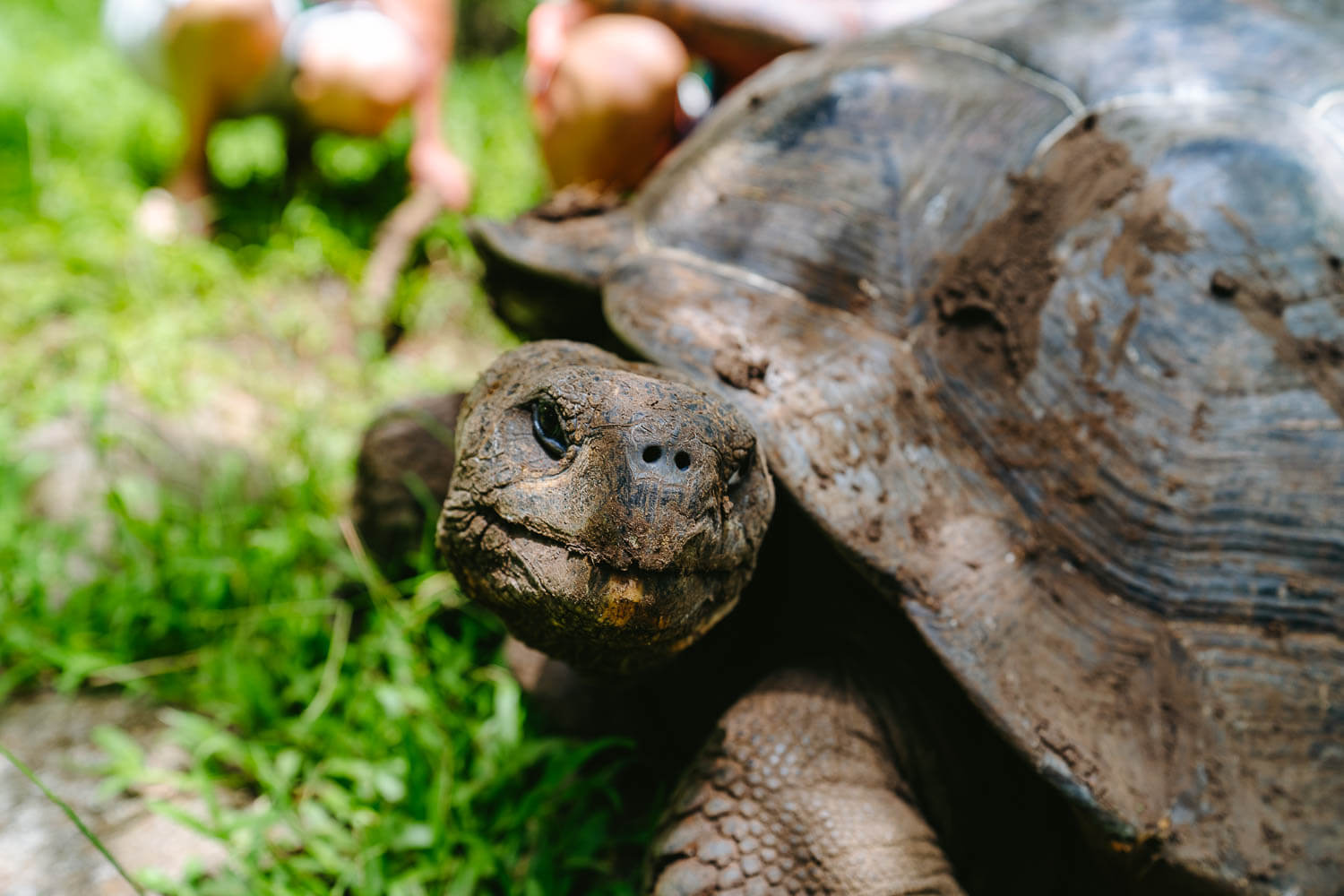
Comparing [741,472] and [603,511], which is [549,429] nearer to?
[603,511]

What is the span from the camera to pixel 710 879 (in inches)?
60.0

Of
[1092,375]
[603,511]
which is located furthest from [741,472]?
[1092,375]

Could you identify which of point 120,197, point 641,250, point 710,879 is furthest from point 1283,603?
point 120,197

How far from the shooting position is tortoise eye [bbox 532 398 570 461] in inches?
53.5

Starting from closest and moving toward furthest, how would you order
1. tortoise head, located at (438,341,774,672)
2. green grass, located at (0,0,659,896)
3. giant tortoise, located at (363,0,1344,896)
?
tortoise head, located at (438,341,774,672)
giant tortoise, located at (363,0,1344,896)
green grass, located at (0,0,659,896)

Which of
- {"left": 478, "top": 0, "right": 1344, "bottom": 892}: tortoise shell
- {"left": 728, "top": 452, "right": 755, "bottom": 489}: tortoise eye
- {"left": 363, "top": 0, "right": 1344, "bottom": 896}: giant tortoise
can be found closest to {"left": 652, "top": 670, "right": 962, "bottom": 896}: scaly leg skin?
{"left": 363, "top": 0, "right": 1344, "bottom": 896}: giant tortoise

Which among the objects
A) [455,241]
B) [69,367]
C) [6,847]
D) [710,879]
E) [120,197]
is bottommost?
[6,847]

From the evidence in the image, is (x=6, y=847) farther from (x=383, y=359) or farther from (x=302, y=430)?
(x=383, y=359)

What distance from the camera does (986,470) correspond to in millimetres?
1711

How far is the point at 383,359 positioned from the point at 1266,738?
3034 mm

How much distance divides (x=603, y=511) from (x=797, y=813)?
0.65m

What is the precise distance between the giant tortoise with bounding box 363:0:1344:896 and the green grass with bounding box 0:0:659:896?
0.49 m

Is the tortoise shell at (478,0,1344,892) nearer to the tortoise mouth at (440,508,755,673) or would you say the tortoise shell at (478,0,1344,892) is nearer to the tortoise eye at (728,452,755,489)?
the tortoise eye at (728,452,755,489)

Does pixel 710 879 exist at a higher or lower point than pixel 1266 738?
lower
